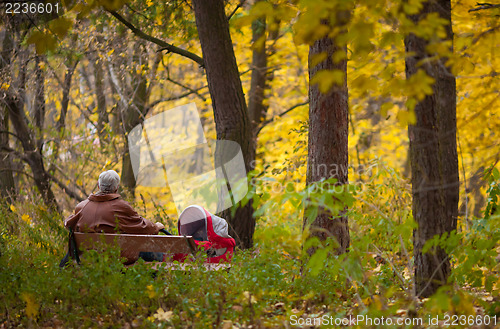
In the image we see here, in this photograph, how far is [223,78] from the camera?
6.52 m

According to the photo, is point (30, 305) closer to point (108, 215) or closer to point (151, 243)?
point (151, 243)

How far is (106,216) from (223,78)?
237 cm

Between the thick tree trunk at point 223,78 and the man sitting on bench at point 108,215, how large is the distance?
1480mm

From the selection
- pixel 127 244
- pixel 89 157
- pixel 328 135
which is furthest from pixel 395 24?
pixel 89 157

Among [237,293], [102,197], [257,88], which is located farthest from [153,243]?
[257,88]

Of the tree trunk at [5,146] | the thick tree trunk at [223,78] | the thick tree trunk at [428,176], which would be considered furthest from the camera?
the tree trunk at [5,146]

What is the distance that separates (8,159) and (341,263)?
9.21 metres

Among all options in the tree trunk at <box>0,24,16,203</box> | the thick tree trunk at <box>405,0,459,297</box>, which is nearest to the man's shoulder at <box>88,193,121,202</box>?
the thick tree trunk at <box>405,0,459,297</box>

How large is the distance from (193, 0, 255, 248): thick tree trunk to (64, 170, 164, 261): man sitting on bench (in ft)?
4.85

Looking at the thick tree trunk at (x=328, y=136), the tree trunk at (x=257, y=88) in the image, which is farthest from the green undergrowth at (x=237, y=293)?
the tree trunk at (x=257, y=88)

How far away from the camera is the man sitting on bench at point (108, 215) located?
5125mm

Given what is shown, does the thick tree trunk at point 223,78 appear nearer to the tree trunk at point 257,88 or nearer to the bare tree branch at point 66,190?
the bare tree branch at point 66,190

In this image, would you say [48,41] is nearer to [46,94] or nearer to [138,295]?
[138,295]

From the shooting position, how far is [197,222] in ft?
18.6
